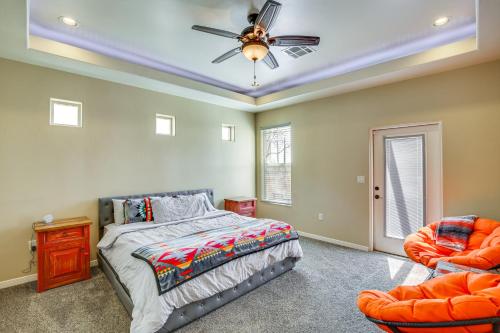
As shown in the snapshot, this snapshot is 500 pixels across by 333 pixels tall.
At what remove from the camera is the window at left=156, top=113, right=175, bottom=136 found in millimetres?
4430

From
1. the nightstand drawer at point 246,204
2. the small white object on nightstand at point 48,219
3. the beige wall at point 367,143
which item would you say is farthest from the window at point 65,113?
the beige wall at point 367,143

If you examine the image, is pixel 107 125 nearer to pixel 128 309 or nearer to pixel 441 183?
pixel 128 309

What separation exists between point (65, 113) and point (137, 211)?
1.70 metres

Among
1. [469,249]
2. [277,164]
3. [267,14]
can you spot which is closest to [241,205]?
[277,164]

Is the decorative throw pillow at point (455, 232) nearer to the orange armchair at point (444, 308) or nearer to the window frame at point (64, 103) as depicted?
the orange armchair at point (444, 308)

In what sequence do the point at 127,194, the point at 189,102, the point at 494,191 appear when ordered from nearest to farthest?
the point at 494,191 < the point at 127,194 < the point at 189,102

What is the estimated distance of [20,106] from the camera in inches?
122

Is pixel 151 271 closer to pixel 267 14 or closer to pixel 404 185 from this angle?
pixel 267 14

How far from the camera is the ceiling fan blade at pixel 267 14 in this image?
202 cm

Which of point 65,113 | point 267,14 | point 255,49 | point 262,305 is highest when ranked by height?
point 267,14

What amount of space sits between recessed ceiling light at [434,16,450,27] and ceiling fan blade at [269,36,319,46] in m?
1.43

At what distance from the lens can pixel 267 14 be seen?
217cm

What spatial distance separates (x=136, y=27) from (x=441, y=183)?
175 inches

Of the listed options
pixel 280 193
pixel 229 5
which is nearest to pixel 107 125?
pixel 229 5
